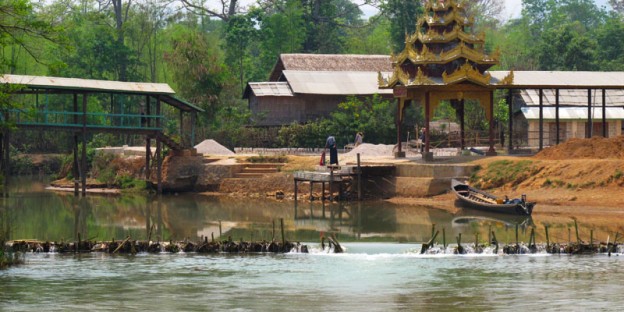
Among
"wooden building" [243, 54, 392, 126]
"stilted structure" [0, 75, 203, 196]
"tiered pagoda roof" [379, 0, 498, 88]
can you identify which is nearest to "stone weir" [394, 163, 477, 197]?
"tiered pagoda roof" [379, 0, 498, 88]

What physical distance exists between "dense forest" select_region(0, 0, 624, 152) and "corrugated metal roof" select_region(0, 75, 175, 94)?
39.0 ft

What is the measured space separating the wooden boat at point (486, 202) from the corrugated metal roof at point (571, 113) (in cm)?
1712

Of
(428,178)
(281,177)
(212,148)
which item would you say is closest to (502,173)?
(428,178)

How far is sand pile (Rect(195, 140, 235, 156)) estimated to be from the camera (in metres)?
54.6

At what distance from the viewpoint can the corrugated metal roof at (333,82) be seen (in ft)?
206

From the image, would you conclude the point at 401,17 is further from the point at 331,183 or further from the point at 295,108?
the point at 331,183

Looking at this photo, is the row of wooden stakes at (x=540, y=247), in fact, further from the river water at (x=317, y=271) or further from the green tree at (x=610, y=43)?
the green tree at (x=610, y=43)

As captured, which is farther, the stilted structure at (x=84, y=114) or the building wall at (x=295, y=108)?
the building wall at (x=295, y=108)

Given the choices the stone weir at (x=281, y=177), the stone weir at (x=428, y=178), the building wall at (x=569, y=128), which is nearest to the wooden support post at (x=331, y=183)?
the stone weir at (x=281, y=177)

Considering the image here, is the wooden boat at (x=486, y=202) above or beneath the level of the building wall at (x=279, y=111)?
beneath

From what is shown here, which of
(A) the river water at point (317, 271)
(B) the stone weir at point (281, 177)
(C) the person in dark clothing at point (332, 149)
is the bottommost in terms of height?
(A) the river water at point (317, 271)

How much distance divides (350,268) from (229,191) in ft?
68.0

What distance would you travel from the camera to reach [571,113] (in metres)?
60.1

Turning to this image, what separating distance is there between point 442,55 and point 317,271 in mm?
20715
